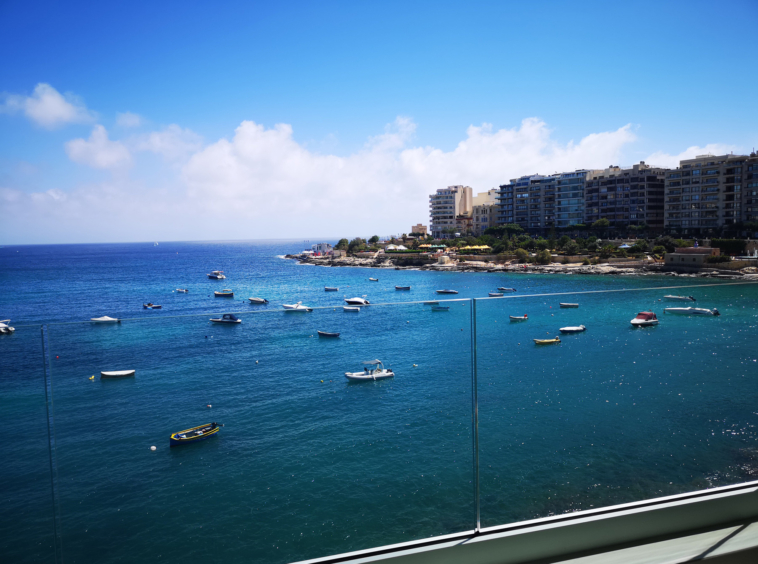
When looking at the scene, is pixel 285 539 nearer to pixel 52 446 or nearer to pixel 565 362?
pixel 52 446

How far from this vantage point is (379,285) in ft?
119

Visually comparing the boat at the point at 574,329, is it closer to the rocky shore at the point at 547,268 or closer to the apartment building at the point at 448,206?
the rocky shore at the point at 547,268

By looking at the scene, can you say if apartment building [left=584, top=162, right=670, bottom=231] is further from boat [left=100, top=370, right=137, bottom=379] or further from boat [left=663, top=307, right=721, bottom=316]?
boat [left=100, top=370, right=137, bottom=379]

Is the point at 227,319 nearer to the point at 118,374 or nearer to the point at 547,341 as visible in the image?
the point at 118,374

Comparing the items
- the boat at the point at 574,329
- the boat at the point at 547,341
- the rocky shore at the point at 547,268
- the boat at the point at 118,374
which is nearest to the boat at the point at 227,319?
the boat at the point at 118,374

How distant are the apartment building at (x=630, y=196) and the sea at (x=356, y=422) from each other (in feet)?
179

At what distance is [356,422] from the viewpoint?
2188 mm

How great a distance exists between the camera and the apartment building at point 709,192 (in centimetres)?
4278

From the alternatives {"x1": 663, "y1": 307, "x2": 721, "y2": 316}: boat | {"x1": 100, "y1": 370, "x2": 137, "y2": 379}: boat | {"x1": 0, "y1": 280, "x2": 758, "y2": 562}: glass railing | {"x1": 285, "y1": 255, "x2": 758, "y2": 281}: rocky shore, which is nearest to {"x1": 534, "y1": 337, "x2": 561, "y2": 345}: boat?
{"x1": 0, "y1": 280, "x2": 758, "y2": 562}: glass railing

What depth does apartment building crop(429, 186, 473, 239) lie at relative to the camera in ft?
233

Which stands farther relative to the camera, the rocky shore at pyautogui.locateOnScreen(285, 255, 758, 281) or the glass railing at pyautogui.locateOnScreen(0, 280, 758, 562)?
the rocky shore at pyautogui.locateOnScreen(285, 255, 758, 281)

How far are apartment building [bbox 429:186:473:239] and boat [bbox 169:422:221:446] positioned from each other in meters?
69.1

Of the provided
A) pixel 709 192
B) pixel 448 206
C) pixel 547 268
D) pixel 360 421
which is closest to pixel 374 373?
pixel 360 421

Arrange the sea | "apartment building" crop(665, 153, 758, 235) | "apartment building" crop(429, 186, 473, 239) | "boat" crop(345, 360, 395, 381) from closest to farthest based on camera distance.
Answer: the sea → "boat" crop(345, 360, 395, 381) → "apartment building" crop(665, 153, 758, 235) → "apartment building" crop(429, 186, 473, 239)
